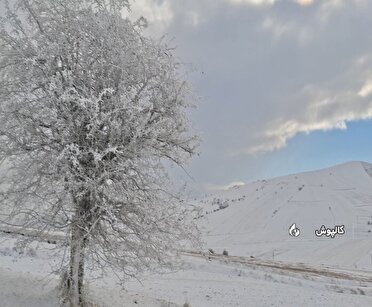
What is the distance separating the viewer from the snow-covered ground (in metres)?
15.2

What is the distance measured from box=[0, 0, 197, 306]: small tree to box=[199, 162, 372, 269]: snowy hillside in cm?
2931

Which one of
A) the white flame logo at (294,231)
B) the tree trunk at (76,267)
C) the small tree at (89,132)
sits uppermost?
the white flame logo at (294,231)

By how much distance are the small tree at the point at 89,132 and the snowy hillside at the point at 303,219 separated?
2931cm

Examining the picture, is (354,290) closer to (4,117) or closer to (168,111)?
(168,111)

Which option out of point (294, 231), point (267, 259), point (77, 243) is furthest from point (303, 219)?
point (77, 243)

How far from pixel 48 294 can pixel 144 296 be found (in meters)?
4.03

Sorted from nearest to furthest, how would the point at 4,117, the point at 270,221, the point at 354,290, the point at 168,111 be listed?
the point at 4,117 → the point at 168,111 → the point at 354,290 → the point at 270,221

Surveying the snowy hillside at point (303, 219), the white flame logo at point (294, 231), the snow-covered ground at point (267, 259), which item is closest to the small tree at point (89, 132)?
the snow-covered ground at point (267, 259)

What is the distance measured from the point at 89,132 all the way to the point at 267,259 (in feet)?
101

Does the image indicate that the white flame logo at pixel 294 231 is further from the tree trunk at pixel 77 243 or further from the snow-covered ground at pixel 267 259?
Answer: the tree trunk at pixel 77 243

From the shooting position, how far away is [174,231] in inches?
474

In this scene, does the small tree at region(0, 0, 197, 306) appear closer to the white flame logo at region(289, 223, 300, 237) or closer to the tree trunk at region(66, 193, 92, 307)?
the tree trunk at region(66, 193, 92, 307)

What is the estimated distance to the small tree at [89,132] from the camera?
1045cm

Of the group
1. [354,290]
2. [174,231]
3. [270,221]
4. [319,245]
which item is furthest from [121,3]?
[270,221]
